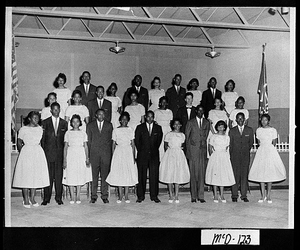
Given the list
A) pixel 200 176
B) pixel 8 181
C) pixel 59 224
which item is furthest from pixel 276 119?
pixel 8 181

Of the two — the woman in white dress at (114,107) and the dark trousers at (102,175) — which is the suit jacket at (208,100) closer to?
the woman in white dress at (114,107)

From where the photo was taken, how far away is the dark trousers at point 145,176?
6.23 meters

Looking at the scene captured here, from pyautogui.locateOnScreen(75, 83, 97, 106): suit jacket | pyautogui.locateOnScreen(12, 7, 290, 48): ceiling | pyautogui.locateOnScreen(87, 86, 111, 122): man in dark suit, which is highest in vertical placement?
pyautogui.locateOnScreen(12, 7, 290, 48): ceiling

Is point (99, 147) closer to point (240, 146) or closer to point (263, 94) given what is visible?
point (240, 146)

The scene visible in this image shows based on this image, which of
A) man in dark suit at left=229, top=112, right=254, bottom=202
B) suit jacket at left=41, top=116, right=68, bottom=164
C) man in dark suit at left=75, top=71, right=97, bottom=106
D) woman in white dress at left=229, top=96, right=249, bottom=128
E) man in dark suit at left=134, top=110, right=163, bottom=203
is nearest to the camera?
suit jacket at left=41, top=116, right=68, bottom=164

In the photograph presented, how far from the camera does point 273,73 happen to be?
8984mm

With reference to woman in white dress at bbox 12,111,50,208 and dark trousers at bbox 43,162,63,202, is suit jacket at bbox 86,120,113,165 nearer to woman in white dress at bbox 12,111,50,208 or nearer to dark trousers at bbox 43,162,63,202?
dark trousers at bbox 43,162,63,202

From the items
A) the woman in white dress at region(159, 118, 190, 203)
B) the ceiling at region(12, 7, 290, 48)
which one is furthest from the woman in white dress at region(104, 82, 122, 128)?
the ceiling at region(12, 7, 290, 48)

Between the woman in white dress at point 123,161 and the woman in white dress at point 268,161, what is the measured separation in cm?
223

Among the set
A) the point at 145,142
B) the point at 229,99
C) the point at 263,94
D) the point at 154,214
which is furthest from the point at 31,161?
the point at 263,94

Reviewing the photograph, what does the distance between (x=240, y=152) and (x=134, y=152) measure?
192 centimetres

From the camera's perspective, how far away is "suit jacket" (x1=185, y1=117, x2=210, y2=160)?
6273 millimetres

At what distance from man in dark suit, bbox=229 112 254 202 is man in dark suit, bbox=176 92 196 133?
0.80m
